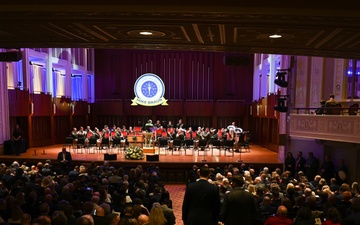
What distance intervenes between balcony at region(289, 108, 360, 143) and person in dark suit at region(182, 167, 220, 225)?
777cm

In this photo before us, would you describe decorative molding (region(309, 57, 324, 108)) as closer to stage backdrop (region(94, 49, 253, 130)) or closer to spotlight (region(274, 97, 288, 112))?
spotlight (region(274, 97, 288, 112))

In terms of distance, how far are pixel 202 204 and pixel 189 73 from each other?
887 inches

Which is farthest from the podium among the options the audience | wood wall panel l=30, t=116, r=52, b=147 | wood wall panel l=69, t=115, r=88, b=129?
wood wall panel l=69, t=115, r=88, b=129

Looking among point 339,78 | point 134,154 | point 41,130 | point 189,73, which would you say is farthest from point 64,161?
point 189,73

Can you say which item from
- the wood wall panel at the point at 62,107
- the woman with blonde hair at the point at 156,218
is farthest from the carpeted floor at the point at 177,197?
the wood wall panel at the point at 62,107

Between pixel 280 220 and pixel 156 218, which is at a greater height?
pixel 156 218

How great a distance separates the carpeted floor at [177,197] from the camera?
911 cm

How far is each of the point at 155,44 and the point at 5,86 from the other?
39.2 ft

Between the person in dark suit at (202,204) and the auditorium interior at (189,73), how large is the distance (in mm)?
2527

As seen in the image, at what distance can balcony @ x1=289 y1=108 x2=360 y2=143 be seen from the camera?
1019 cm

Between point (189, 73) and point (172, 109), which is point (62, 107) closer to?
point (172, 109)

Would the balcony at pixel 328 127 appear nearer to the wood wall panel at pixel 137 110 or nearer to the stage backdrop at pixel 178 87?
the stage backdrop at pixel 178 87

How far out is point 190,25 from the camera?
19.0ft

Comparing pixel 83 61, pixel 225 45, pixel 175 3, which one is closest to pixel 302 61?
pixel 225 45
